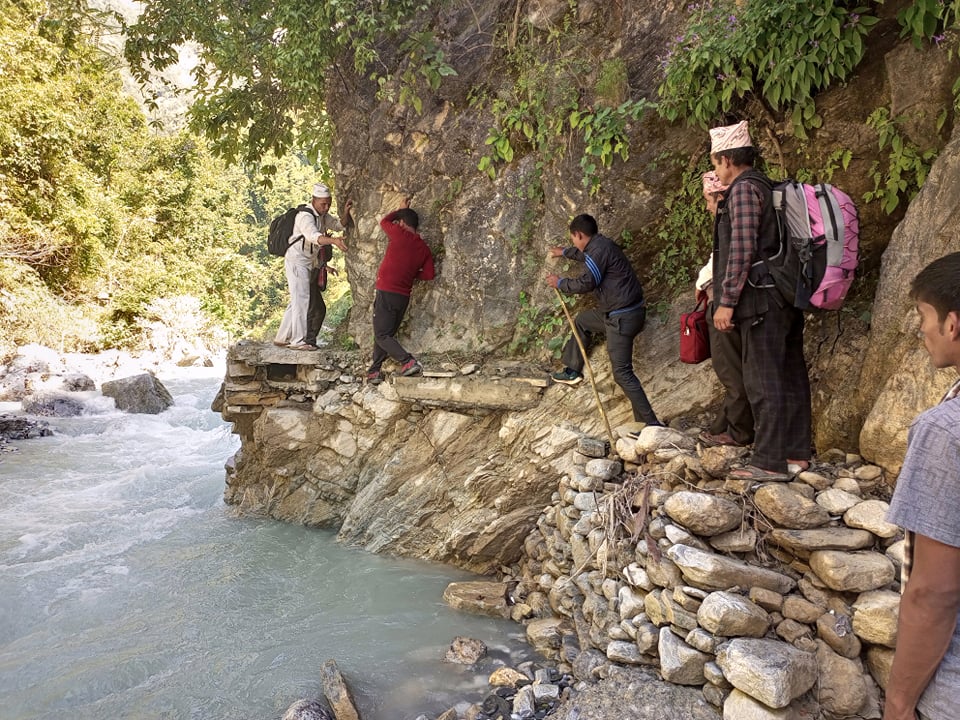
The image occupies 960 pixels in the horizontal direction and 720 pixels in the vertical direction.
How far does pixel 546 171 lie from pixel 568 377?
6.64 feet

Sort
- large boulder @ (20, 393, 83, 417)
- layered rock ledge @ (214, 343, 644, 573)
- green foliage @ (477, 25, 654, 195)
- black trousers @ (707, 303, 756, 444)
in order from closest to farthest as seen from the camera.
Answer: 1. black trousers @ (707, 303, 756, 444)
2. green foliage @ (477, 25, 654, 195)
3. layered rock ledge @ (214, 343, 644, 573)
4. large boulder @ (20, 393, 83, 417)

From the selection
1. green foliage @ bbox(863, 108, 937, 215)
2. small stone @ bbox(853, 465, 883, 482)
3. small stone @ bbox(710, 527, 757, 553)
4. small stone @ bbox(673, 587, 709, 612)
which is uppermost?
green foliage @ bbox(863, 108, 937, 215)

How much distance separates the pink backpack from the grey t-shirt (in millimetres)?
2082

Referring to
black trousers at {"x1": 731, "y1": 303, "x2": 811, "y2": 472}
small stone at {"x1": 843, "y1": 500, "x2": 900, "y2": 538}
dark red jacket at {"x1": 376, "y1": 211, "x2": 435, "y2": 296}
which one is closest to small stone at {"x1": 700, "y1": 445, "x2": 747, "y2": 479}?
black trousers at {"x1": 731, "y1": 303, "x2": 811, "y2": 472}

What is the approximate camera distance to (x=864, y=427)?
336 centimetres

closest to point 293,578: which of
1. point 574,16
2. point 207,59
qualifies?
point 574,16

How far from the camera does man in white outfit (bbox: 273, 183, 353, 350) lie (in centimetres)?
689

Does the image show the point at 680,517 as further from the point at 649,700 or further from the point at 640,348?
the point at 640,348

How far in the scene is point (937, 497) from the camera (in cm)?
134

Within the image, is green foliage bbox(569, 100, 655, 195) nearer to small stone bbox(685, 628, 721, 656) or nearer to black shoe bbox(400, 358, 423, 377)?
black shoe bbox(400, 358, 423, 377)

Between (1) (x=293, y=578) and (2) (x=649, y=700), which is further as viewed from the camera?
(1) (x=293, y=578)

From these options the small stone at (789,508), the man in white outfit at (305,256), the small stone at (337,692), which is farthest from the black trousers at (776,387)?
the man in white outfit at (305,256)

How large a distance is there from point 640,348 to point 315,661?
11.4 feet

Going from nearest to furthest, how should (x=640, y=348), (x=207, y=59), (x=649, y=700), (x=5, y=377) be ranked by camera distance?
1. (x=649, y=700)
2. (x=640, y=348)
3. (x=207, y=59)
4. (x=5, y=377)
